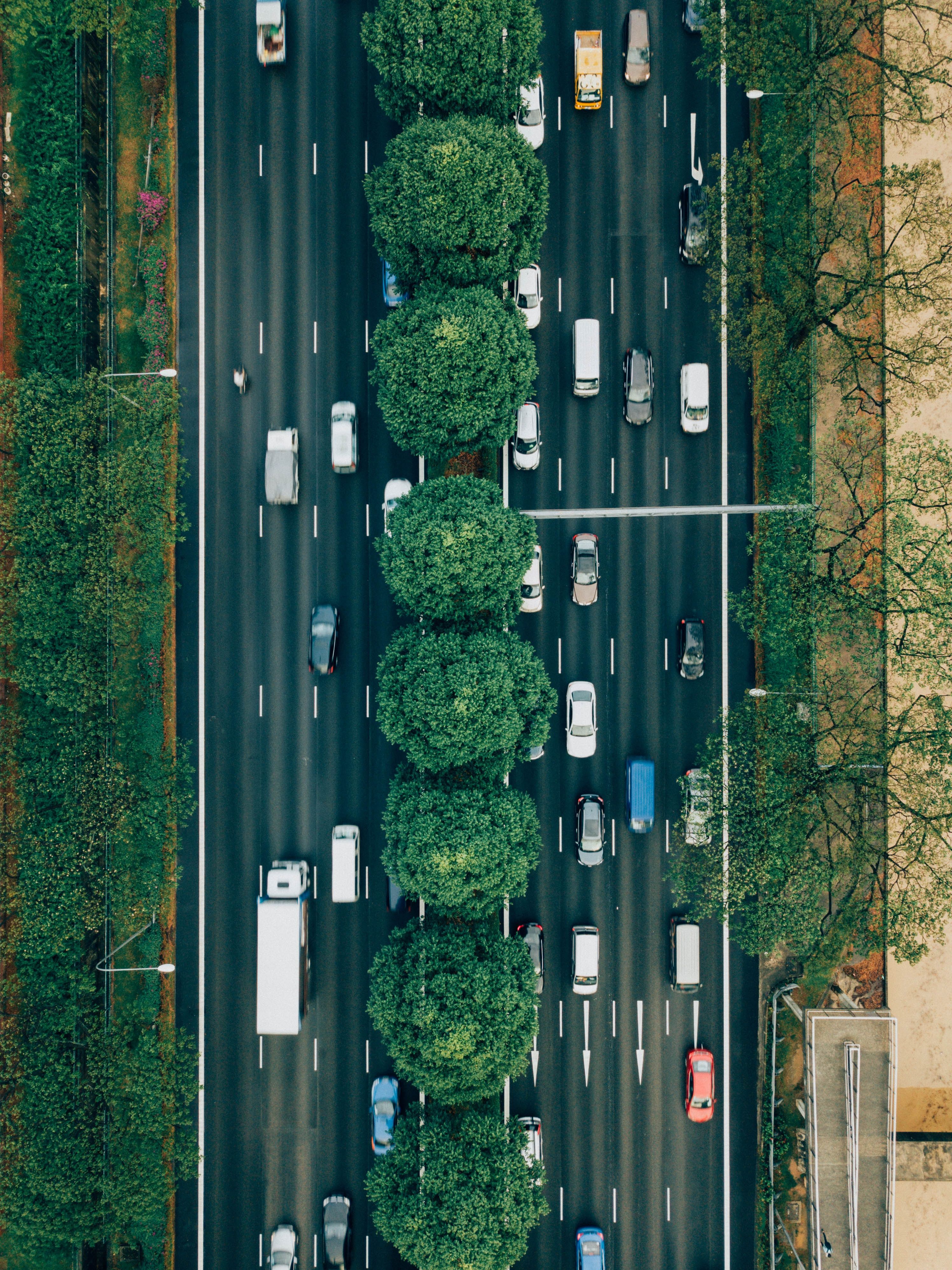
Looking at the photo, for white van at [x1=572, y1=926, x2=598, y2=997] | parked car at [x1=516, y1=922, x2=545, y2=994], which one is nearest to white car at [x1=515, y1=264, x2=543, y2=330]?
parked car at [x1=516, y1=922, x2=545, y2=994]

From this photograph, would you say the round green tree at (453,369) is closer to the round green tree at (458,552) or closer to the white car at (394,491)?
the round green tree at (458,552)

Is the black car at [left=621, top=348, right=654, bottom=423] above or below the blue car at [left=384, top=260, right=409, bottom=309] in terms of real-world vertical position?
below

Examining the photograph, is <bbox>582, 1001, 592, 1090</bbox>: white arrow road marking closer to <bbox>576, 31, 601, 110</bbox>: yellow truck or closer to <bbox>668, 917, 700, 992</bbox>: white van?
<bbox>668, 917, 700, 992</bbox>: white van

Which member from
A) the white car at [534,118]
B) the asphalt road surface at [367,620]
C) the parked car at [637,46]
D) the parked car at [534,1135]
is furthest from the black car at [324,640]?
the parked car at [637,46]

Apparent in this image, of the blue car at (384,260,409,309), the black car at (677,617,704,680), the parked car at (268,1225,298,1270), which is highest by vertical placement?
the blue car at (384,260,409,309)

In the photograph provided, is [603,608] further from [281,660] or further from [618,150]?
[618,150]

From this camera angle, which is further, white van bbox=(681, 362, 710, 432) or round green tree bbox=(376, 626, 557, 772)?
white van bbox=(681, 362, 710, 432)

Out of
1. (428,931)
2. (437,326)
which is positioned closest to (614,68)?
(437,326)
